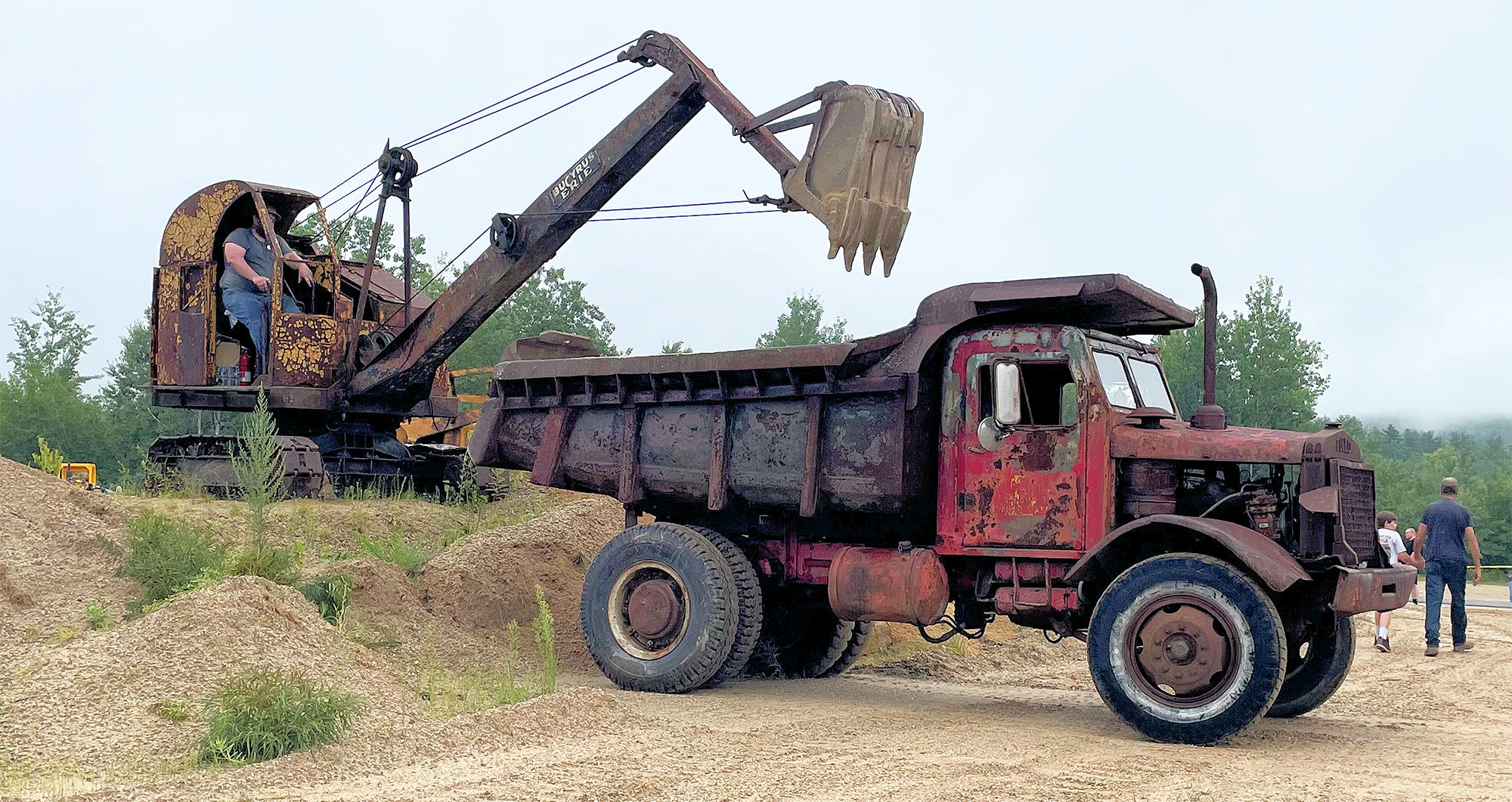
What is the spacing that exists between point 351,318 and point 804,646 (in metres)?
8.78

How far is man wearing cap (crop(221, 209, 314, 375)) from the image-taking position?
17578mm

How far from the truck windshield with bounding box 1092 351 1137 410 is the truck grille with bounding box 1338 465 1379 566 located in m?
1.49

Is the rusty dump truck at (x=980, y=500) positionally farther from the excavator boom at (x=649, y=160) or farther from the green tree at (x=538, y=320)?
the green tree at (x=538, y=320)

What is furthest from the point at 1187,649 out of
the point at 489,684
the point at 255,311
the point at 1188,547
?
the point at 255,311

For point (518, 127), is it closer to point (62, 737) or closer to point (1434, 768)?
point (62, 737)

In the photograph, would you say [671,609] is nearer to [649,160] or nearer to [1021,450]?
[1021,450]

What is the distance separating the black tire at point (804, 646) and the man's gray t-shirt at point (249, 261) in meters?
8.74

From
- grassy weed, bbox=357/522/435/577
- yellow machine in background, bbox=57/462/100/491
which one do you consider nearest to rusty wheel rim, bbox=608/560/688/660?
grassy weed, bbox=357/522/435/577

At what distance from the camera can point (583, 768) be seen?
7789mm

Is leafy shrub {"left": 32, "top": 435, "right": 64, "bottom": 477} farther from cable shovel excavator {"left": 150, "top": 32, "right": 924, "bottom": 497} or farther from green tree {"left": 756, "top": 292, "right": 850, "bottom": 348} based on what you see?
green tree {"left": 756, "top": 292, "right": 850, "bottom": 348}

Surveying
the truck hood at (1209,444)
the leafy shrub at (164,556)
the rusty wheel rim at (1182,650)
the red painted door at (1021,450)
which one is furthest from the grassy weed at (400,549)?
the rusty wheel rim at (1182,650)

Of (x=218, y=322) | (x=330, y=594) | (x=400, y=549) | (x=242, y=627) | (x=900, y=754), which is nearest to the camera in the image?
(x=900, y=754)

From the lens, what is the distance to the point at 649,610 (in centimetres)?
1123

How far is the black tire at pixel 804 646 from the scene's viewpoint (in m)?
12.4
